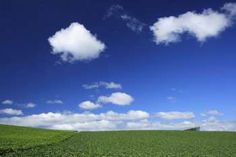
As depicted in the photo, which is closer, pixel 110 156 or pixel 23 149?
pixel 110 156

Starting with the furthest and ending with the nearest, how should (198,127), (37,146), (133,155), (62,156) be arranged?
(198,127), (37,146), (133,155), (62,156)

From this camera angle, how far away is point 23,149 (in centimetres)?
4412

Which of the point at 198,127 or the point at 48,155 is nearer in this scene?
the point at 48,155

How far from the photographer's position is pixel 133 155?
41.8m

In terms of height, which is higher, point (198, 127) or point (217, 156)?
point (198, 127)

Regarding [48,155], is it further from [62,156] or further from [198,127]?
[198,127]

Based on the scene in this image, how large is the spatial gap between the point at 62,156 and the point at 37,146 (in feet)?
38.4

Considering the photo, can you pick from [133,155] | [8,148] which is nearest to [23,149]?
[8,148]

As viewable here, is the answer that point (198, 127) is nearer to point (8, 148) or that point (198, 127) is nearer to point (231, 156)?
point (231, 156)

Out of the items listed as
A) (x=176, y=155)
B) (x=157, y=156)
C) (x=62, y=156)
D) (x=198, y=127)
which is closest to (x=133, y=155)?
(x=157, y=156)

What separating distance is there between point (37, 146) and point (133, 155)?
1425 cm

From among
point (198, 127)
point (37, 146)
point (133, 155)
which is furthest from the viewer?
point (198, 127)

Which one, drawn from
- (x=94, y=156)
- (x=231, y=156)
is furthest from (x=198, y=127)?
(x=94, y=156)

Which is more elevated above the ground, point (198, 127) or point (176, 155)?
point (198, 127)
